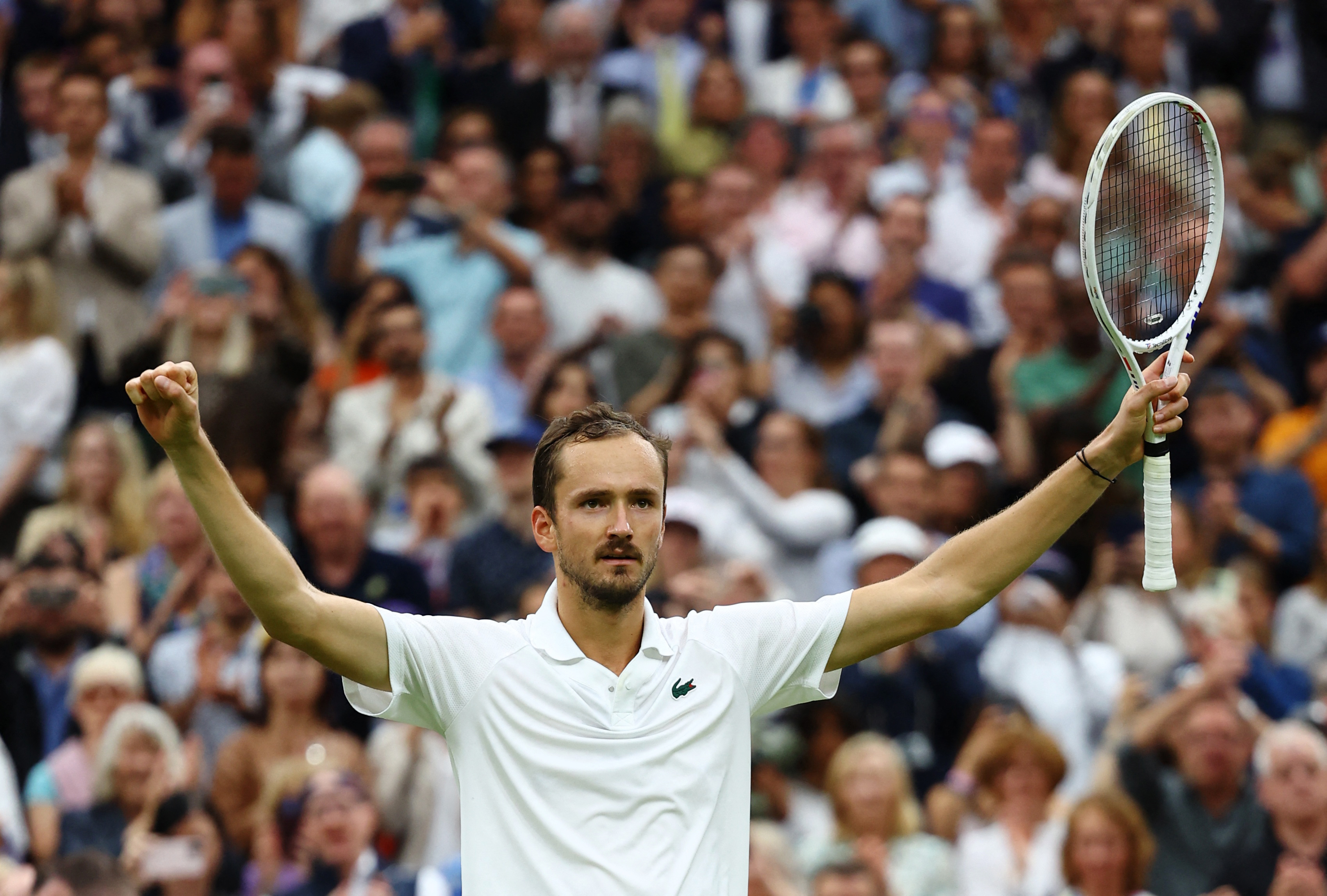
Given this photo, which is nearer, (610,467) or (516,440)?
(610,467)

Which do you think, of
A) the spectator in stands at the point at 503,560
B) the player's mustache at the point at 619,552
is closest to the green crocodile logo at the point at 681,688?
the player's mustache at the point at 619,552

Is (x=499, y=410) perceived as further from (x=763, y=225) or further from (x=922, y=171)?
(x=922, y=171)

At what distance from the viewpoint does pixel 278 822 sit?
757cm

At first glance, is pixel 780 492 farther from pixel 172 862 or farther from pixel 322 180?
pixel 322 180

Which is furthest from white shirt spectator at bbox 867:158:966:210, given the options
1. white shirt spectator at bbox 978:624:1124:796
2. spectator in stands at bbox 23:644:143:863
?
spectator in stands at bbox 23:644:143:863

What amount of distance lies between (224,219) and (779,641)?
755 cm

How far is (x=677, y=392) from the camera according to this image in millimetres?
10180

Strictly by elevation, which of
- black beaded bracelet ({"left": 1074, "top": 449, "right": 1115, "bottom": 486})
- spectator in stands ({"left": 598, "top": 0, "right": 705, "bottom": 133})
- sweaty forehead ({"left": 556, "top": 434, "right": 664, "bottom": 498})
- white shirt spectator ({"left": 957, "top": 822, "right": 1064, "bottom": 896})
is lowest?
white shirt spectator ({"left": 957, "top": 822, "right": 1064, "bottom": 896})

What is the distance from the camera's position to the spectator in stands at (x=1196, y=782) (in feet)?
25.3

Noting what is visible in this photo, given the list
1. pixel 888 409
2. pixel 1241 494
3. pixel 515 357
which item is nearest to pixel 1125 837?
pixel 1241 494

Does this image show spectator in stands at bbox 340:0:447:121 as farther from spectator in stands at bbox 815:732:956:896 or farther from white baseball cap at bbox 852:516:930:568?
spectator in stands at bbox 815:732:956:896

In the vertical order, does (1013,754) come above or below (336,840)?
below

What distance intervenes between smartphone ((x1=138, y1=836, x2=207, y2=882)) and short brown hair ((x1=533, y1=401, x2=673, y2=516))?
12.7ft

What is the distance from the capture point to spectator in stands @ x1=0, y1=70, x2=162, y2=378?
10.5m
